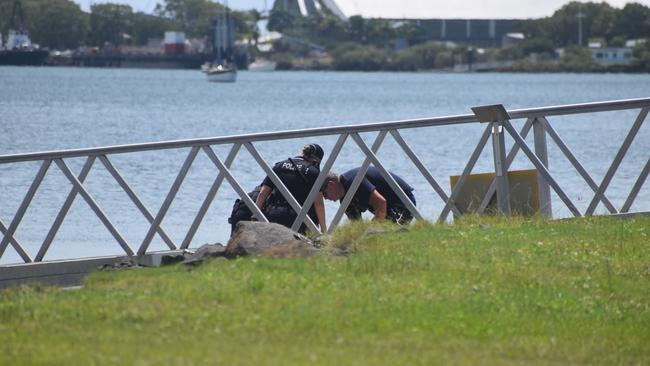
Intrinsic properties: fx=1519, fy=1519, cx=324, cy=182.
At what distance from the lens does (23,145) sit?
41.9 metres

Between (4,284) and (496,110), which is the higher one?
(496,110)

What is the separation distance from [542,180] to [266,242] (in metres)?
3.42

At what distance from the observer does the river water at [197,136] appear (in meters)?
22.6

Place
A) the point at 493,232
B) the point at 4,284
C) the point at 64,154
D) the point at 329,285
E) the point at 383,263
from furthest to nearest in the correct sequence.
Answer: the point at 64,154 → the point at 4,284 → the point at 493,232 → the point at 383,263 → the point at 329,285

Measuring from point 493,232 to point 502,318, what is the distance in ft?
9.88

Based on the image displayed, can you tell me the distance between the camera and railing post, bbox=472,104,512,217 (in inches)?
531

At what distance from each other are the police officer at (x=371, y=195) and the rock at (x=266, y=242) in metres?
2.16

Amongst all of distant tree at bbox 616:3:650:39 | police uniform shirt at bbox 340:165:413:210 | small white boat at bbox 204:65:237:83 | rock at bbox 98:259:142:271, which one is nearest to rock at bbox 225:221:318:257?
rock at bbox 98:259:142:271

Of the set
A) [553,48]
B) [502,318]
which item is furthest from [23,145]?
[553,48]

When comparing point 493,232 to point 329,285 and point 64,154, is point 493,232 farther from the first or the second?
point 64,154

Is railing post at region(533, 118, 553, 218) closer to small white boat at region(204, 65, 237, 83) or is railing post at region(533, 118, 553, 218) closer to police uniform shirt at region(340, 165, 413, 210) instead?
police uniform shirt at region(340, 165, 413, 210)

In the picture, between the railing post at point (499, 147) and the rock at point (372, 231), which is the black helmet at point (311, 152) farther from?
the rock at point (372, 231)

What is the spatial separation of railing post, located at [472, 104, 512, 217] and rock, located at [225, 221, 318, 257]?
7.97 feet

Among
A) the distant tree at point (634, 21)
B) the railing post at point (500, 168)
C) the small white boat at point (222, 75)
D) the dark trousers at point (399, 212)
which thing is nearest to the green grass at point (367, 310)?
the railing post at point (500, 168)
